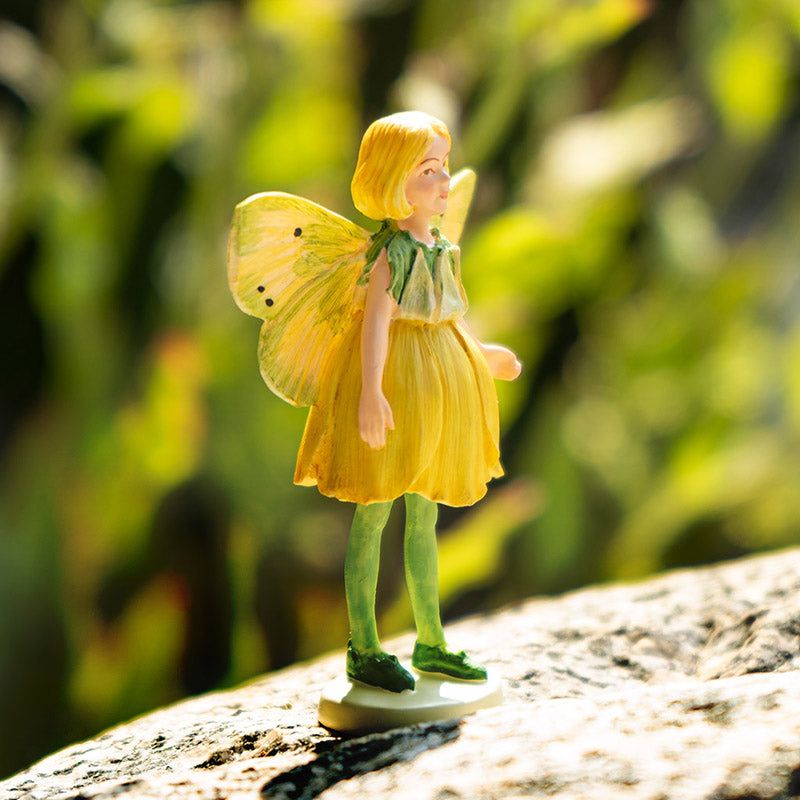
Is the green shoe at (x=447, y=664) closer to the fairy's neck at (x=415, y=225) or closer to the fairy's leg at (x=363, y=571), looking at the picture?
the fairy's leg at (x=363, y=571)

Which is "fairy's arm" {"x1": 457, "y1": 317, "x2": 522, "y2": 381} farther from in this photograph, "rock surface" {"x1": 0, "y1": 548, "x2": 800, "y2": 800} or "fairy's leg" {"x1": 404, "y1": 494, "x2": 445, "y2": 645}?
"rock surface" {"x1": 0, "y1": 548, "x2": 800, "y2": 800}

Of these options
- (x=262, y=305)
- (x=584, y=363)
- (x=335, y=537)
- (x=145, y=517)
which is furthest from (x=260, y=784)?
(x=584, y=363)

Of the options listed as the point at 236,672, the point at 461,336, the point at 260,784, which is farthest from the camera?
the point at 236,672

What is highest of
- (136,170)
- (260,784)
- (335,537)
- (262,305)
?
(136,170)

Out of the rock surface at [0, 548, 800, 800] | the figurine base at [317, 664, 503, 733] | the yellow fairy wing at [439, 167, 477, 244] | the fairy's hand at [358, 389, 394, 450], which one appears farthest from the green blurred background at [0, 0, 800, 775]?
the fairy's hand at [358, 389, 394, 450]

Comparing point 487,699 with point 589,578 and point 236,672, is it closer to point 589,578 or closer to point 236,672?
point 236,672

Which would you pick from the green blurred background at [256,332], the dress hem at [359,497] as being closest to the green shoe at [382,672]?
the dress hem at [359,497]

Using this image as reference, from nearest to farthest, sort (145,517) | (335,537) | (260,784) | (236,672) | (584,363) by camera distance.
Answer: (260,784) < (236,672) < (145,517) < (335,537) < (584,363)

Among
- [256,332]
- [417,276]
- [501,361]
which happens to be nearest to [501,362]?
[501,361]
